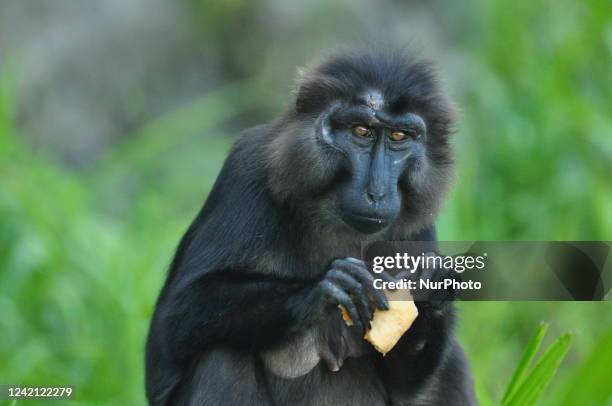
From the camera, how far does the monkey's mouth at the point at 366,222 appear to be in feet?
14.5

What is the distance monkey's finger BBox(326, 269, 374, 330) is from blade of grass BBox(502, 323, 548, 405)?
61 centimetres

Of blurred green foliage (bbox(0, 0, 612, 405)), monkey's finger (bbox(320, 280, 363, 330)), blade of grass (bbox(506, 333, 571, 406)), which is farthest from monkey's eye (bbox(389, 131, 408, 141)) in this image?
blurred green foliage (bbox(0, 0, 612, 405))

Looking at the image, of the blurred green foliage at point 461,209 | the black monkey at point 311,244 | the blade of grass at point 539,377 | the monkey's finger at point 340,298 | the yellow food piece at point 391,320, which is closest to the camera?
the blade of grass at point 539,377

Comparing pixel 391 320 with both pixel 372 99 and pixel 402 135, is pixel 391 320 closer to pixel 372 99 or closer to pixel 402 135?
pixel 402 135

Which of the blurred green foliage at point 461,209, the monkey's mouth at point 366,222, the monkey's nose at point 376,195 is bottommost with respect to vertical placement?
the monkey's mouth at point 366,222

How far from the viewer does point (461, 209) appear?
8.50 metres

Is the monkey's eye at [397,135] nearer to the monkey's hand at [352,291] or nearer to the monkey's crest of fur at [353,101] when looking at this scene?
the monkey's crest of fur at [353,101]

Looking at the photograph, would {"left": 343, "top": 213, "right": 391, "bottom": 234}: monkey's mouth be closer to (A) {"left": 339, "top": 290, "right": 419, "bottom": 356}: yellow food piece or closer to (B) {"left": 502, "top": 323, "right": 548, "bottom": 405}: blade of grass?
(A) {"left": 339, "top": 290, "right": 419, "bottom": 356}: yellow food piece

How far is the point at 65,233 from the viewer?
8.16 m

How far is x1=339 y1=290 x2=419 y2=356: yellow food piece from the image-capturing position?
436 centimetres

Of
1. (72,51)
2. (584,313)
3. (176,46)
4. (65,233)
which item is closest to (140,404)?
(65,233)

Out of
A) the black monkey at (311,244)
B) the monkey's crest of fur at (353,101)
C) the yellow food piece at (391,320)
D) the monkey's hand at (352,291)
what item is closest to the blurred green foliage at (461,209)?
the monkey's crest of fur at (353,101)

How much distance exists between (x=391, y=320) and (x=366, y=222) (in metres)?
0.42

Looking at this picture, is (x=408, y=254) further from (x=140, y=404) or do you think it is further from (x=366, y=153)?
(x=140, y=404)
